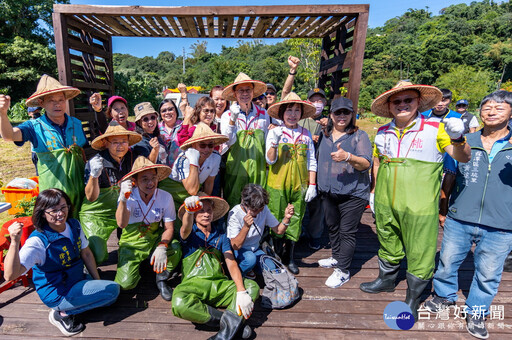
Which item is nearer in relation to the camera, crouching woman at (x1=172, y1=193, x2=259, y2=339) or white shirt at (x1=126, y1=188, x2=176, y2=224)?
crouching woman at (x1=172, y1=193, x2=259, y2=339)

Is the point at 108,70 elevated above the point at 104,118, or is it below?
above

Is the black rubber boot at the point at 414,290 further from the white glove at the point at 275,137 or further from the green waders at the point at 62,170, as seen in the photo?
the green waders at the point at 62,170

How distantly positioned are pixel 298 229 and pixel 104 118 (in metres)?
2.75

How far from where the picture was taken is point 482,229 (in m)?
2.41

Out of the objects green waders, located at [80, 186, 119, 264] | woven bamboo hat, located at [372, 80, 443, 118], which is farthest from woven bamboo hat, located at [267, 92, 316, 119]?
green waders, located at [80, 186, 119, 264]

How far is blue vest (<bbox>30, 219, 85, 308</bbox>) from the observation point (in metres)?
2.35

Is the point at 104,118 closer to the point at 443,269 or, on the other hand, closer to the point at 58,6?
the point at 58,6

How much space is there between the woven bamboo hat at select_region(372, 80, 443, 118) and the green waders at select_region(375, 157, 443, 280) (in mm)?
526

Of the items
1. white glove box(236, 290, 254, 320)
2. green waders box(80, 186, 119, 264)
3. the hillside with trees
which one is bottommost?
white glove box(236, 290, 254, 320)

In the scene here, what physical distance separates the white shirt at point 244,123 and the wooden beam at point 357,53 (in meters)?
1.43

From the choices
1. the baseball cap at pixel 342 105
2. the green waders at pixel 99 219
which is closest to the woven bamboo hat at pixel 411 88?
the baseball cap at pixel 342 105

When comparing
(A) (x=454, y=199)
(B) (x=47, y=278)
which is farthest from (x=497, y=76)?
(B) (x=47, y=278)

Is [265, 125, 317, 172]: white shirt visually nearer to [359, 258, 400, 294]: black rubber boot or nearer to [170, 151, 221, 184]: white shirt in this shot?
[170, 151, 221, 184]: white shirt

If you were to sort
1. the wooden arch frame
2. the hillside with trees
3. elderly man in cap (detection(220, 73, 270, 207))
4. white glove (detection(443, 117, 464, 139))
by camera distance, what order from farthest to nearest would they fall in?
the hillside with trees, the wooden arch frame, elderly man in cap (detection(220, 73, 270, 207)), white glove (detection(443, 117, 464, 139))
